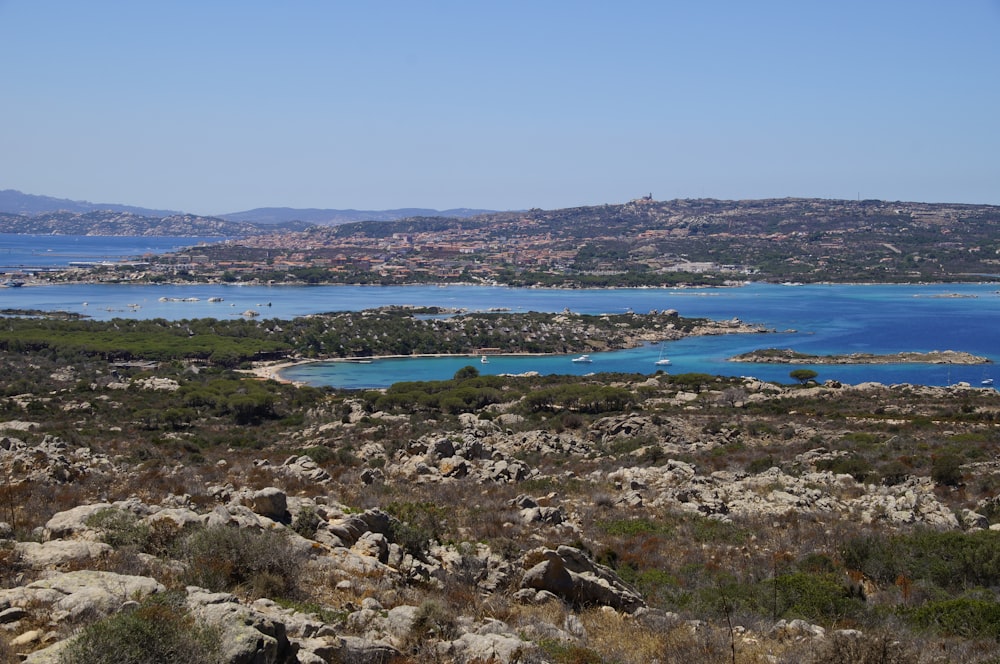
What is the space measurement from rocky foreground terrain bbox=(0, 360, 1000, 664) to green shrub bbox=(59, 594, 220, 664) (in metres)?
0.01

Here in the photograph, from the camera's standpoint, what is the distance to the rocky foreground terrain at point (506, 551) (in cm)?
480

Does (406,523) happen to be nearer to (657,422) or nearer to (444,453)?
(444,453)

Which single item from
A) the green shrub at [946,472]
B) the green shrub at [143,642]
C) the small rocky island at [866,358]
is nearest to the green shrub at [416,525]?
the green shrub at [143,642]

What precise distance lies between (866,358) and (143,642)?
57737 millimetres

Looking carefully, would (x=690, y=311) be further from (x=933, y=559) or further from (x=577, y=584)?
(x=577, y=584)

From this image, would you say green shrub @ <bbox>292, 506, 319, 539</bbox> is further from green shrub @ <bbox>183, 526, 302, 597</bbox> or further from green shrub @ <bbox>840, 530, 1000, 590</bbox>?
green shrub @ <bbox>840, 530, 1000, 590</bbox>

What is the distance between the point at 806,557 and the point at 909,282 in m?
124

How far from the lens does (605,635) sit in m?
5.85

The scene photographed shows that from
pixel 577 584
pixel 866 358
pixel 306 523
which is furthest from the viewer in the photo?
pixel 866 358

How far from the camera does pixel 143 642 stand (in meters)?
3.87

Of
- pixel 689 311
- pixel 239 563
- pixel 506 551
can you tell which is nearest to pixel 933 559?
pixel 506 551

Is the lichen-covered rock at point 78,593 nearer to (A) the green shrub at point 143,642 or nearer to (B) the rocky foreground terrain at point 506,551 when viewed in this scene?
(B) the rocky foreground terrain at point 506,551

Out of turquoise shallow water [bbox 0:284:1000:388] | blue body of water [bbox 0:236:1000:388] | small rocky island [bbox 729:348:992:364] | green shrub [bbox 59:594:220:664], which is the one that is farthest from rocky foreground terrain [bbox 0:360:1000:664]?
small rocky island [bbox 729:348:992:364]

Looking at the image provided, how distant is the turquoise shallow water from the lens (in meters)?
51.9
